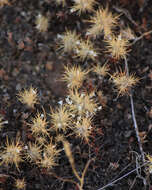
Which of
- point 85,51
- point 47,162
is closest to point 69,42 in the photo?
point 85,51

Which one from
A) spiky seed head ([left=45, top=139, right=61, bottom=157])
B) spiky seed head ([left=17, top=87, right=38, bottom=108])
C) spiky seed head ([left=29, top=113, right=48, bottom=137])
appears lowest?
spiky seed head ([left=45, top=139, right=61, bottom=157])

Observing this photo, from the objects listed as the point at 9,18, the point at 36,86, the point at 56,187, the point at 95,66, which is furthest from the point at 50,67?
the point at 56,187

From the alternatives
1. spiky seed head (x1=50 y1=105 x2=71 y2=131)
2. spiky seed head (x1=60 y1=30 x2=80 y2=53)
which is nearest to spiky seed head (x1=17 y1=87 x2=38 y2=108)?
spiky seed head (x1=50 y1=105 x2=71 y2=131)

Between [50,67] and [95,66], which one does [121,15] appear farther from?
[50,67]

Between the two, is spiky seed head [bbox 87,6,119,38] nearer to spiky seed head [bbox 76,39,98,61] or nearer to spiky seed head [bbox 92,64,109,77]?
spiky seed head [bbox 76,39,98,61]

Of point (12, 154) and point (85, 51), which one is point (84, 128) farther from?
point (85, 51)

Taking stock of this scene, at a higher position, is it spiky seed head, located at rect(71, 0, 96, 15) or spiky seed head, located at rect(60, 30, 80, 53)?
spiky seed head, located at rect(71, 0, 96, 15)
